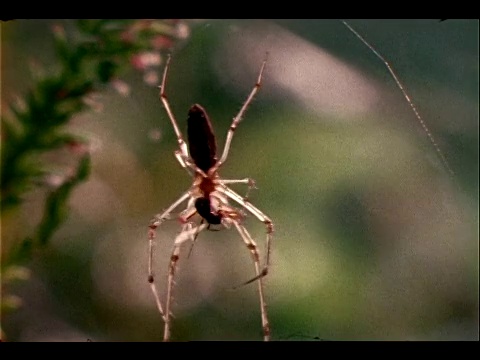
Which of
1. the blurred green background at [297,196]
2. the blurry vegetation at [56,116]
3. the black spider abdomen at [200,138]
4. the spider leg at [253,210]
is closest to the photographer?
the black spider abdomen at [200,138]

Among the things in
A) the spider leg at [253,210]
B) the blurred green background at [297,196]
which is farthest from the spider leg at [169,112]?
the blurred green background at [297,196]

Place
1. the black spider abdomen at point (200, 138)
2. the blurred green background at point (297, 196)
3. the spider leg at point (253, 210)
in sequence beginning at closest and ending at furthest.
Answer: the black spider abdomen at point (200, 138) → the spider leg at point (253, 210) → the blurred green background at point (297, 196)

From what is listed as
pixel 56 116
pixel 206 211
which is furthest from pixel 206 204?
pixel 56 116

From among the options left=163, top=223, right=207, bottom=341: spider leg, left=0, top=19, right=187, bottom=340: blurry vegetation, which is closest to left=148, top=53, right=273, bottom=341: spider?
left=163, top=223, right=207, bottom=341: spider leg

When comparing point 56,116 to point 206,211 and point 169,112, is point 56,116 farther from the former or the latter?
point 206,211

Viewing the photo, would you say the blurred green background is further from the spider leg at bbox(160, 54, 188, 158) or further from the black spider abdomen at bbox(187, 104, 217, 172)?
the black spider abdomen at bbox(187, 104, 217, 172)

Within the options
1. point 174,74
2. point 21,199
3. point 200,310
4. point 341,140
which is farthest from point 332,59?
point 21,199

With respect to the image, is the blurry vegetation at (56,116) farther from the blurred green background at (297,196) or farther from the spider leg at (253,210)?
the blurred green background at (297,196)
